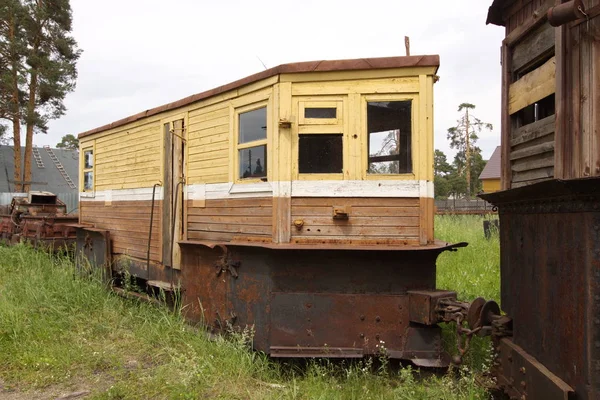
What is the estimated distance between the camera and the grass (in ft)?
15.7

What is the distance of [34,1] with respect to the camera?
2383 centimetres

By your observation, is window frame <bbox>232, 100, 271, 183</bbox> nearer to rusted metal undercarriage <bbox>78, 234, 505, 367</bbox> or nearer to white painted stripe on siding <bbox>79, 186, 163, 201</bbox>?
rusted metal undercarriage <bbox>78, 234, 505, 367</bbox>

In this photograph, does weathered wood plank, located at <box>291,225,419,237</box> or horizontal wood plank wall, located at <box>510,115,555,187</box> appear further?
weathered wood plank, located at <box>291,225,419,237</box>

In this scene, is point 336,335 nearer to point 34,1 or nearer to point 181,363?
point 181,363

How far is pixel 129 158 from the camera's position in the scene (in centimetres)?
888

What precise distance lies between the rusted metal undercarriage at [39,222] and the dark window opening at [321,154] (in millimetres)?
9130

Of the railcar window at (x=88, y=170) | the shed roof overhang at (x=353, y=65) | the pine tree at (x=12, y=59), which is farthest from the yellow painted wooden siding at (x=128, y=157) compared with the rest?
the pine tree at (x=12, y=59)

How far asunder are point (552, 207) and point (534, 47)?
6.00 feet

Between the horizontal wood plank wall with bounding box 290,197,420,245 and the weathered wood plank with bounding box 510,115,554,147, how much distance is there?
1166mm

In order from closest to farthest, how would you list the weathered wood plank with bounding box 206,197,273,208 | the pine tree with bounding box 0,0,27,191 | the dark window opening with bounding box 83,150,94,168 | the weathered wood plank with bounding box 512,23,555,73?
the weathered wood plank with bounding box 512,23,555,73 < the weathered wood plank with bounding box 206,197,273,208 < the dark window opening with bounding box 83,150,94,168 < the pine tree with bounding box 0,0,27,191

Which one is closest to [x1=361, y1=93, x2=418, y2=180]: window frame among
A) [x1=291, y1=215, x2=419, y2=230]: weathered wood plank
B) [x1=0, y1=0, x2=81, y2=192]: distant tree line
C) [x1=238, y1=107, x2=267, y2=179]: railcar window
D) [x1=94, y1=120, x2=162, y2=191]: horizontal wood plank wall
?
[x1=291, y1=215, x2=419, y2=230]: weathered wood plank

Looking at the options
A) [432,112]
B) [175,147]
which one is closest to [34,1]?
[175,147]

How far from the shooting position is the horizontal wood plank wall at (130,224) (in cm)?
795

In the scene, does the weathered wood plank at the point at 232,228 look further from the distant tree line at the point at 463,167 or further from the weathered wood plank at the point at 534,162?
the distant tree line at the point at 463,167
